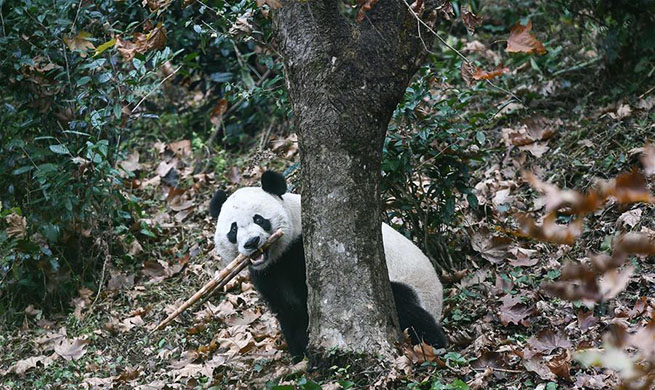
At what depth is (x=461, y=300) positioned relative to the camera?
19.3 ft

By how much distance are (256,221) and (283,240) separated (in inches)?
10.0

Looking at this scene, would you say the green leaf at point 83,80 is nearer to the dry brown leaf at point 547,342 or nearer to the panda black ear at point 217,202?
the panda black ear at point 217,202

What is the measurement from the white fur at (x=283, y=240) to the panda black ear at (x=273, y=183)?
4cm

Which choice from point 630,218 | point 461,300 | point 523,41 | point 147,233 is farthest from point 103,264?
point 523,41

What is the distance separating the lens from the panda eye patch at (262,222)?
5449 millimetres

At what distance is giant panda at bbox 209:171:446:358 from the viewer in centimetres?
542

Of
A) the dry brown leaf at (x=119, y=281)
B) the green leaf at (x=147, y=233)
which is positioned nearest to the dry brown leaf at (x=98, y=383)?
the dry brown leaf at (x=119, y=281)

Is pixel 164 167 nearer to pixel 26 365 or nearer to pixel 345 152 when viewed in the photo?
pixel 26 365

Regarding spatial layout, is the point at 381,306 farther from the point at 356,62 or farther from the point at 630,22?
the point at 630,22

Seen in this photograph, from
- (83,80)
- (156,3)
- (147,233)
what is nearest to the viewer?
(156,3)

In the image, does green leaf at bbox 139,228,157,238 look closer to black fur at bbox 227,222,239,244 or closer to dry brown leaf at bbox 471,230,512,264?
black fur at bbox 227,222,239,244

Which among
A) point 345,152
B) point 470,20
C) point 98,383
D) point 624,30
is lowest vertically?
point 98,383

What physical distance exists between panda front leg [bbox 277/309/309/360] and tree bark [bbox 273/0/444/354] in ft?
2.69

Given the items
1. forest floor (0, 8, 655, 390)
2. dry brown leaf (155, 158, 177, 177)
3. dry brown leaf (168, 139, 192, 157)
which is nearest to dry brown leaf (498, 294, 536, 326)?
forest floor (0, 8, 655, 390)
